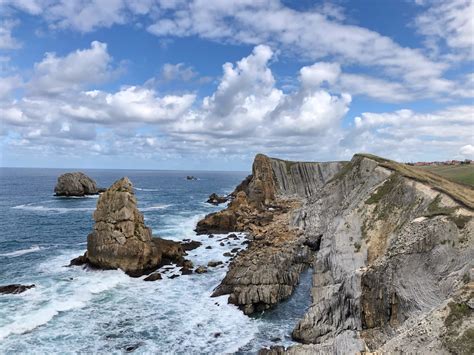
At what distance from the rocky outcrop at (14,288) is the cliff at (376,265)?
66.2ft

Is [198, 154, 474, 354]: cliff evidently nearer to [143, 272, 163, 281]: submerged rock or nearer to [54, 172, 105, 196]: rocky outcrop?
[143, 272, 163, 281]: submerged rock

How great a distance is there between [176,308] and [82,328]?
27.0ft

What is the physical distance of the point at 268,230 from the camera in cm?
6316

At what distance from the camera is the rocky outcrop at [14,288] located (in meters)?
36.8

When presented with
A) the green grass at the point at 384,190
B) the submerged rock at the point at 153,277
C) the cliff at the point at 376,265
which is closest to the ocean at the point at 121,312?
the submerged rock at the point at 153,277

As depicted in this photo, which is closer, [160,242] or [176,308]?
[176,308]

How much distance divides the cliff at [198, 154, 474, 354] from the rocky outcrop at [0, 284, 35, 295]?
2017 centimetres

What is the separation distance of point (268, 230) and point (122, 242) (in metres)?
26.9

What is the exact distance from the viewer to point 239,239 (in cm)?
6116

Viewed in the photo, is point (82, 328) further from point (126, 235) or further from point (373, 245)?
point (373, 245)

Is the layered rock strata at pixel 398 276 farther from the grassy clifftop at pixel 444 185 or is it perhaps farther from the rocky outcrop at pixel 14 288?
the rocky outcrop at pixel 14 288

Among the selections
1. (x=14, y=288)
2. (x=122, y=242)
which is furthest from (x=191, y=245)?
(x=14, y=288)

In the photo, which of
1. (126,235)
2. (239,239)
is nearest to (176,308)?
(126,235)

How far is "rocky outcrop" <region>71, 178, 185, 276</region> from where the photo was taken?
44031 mm
